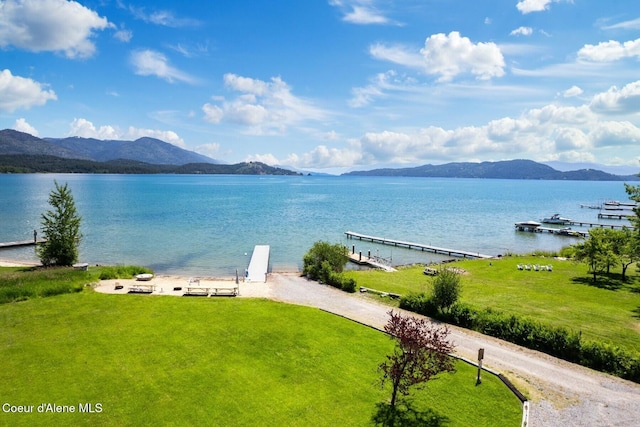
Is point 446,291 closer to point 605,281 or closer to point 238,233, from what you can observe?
point 605,281

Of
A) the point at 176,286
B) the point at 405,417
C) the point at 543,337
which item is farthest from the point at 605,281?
the point at 176,286

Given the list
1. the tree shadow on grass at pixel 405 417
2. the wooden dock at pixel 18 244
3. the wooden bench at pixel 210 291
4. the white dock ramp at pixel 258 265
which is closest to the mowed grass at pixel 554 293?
the white dock ramp at pixel 258 265

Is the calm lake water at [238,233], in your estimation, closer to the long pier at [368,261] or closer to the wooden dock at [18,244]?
the wooden dock at [18,244]

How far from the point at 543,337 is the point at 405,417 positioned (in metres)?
10.9

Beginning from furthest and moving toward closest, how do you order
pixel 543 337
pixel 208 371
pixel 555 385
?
pixel 543 337 → pixel 555 385 → pixel 208 371

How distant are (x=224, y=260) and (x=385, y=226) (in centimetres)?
4509

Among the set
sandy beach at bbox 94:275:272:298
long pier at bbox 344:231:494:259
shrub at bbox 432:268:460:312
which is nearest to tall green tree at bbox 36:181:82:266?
sandy beach at bbox 94:275:272:298

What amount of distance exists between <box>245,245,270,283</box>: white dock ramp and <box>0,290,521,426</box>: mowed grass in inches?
465

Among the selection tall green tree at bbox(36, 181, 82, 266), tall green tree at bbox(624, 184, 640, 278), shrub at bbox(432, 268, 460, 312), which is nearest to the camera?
shrub at bbox(432, 268, 460, 312)

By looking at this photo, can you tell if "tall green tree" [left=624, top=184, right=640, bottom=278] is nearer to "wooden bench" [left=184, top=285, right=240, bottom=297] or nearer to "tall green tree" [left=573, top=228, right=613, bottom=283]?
"tall green tree" [left=573, top=228, right=613, bottom=283]

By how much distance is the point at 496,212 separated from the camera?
117m

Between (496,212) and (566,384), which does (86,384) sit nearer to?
(566,384)

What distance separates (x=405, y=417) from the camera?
1419 centimetres

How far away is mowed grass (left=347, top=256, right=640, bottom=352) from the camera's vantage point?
24453 millimetres
